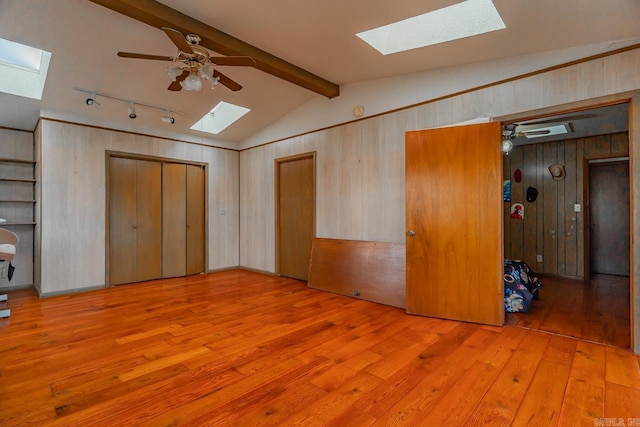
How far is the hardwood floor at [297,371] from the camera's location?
178 cm

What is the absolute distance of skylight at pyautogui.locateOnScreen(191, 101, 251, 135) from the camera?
5.50 metres

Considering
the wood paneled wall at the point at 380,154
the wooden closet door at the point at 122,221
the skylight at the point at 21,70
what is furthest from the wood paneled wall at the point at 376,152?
the skylight at the point at 21,70

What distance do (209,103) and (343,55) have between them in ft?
7.56

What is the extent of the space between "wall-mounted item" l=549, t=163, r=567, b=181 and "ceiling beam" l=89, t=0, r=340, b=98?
14.3ft

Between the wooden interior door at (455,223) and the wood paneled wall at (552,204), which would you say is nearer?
the wooden interior door at (455,223)

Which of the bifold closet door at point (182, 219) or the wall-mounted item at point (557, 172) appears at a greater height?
the wall-mounted item at point (557, 172)

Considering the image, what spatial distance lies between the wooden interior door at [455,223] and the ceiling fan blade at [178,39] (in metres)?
2.41

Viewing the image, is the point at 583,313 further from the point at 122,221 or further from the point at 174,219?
the point at 122,221

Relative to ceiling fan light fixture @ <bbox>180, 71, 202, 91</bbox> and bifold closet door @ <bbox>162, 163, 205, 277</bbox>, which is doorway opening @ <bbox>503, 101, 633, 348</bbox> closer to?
ceiling fan light fixture @ <bbox>180, 71, 202, 91</bbox>

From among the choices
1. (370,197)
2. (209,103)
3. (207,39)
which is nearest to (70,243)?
(209,103)

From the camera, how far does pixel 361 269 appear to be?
423 cm

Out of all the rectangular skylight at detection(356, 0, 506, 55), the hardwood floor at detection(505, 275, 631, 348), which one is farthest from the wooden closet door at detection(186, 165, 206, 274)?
the hardwood floor at detection(505, 275, 631, 348)

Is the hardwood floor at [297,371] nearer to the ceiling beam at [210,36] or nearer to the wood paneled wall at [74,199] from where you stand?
the wood paneled wall at [74,199]

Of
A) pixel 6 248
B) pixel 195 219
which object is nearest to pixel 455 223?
pixel 195 219
